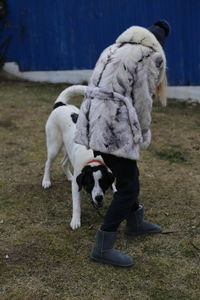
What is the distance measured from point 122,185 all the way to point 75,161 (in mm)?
873

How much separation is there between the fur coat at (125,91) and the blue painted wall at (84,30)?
15.4 ft

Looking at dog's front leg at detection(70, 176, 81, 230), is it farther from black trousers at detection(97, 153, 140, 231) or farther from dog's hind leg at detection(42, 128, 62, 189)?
dog's hind leg at detection(42, 128, 62, 189)

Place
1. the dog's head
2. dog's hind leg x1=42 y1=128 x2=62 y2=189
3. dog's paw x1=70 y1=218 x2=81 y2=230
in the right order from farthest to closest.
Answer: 1. dog's hind leg x1=42 y1=128 x2=62 y2=189
2. dog's paw x1=70 y1=218 x2=81 y2=230
3. the dog's head

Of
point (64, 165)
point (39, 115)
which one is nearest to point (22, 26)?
point (39, 115)

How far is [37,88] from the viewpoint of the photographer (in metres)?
9.67

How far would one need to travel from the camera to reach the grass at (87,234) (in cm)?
336

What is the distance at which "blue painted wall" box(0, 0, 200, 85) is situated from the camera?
7.82 m

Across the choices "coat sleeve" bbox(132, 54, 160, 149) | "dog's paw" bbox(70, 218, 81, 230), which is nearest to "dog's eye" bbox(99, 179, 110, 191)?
"dog's paw" bbox(70, 218, 81, 230)

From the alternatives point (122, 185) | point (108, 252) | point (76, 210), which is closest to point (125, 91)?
point (122, 185)

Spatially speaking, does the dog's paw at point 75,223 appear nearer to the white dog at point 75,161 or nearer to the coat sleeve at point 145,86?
the white dog at point 75,161

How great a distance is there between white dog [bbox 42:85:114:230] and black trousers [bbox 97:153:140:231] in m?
0.41

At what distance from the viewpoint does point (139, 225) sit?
13.1 feet


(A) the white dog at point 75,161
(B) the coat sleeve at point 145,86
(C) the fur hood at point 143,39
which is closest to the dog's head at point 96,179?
(A) the white dog at point 75,161

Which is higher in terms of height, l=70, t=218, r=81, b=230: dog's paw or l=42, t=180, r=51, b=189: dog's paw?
l=70, t=218, r=81, b=230: dog's paw
